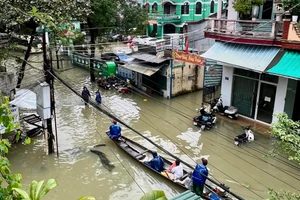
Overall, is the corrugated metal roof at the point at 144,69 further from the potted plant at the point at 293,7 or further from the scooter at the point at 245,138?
the potted plant at the point at 293,7

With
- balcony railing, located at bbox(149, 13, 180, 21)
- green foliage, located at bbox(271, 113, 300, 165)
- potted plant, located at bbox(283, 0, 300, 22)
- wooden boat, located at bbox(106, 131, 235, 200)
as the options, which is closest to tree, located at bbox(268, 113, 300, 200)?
green foliage, located at bbox(271, 113, 300, 165)

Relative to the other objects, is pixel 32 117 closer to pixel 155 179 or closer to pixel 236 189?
pixel 155 179

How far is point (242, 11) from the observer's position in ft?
45.6

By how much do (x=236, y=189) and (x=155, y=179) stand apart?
2.86m

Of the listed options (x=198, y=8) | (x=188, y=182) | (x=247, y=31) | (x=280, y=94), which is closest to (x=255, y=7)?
(x=247, y=31)

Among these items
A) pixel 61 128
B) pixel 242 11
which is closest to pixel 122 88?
pixel 61 128

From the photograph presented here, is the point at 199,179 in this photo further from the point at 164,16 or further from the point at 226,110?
the point at 164,16

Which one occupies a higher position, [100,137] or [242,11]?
[242,11]

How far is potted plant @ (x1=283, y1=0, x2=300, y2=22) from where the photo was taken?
467 inches

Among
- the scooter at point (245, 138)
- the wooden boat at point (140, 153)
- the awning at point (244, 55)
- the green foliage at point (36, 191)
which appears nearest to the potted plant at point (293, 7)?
the awning at point (244, 55)

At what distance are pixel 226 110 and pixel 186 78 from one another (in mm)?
4633

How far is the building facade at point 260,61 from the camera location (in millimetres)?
12609

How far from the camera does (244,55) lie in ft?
46.2

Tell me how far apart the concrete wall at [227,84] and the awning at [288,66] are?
11.6 feet
